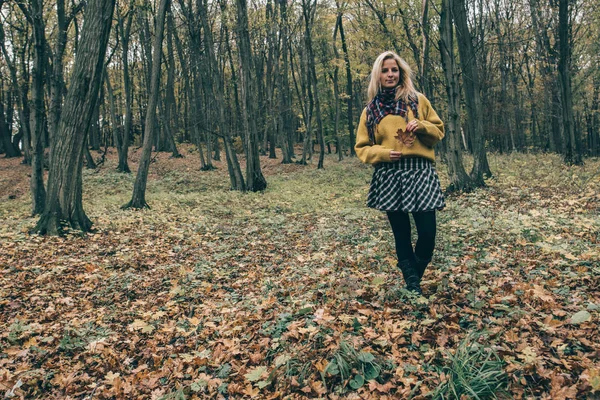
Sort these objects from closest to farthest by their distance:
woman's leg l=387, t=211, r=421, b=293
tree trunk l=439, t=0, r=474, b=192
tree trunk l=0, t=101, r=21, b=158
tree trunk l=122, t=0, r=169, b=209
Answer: woman's leg l=387, t=211, r=421, b=293, tree trunk l=439, t=0, r=474, b=192, tree trunk l=122, t=0, r=169, b=209, tree trunk l=0, t=101, r=21, b=158

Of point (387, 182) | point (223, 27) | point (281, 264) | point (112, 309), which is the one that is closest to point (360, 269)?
point (281, 264)

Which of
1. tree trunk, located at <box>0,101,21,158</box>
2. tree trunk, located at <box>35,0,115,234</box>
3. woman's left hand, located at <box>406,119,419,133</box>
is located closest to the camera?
woman's left hand, located at <box>406,119,419,133</box>

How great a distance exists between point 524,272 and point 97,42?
8488 mm

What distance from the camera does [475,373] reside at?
7.72ft

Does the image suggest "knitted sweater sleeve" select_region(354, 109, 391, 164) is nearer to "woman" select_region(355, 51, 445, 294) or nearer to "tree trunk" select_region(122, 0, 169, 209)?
"woman" select_region(355, 51, 445, 294)

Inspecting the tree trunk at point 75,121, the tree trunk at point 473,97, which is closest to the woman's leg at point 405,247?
the tree trunk at point 75,121

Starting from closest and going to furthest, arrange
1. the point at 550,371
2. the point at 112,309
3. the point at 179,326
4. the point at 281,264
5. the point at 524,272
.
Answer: the point at 550,371 → the point at 179,326 → the point at 524,272 → the point at 112,309 → the point at 281,264

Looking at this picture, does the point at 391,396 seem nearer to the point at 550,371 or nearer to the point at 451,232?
the point at 550,371

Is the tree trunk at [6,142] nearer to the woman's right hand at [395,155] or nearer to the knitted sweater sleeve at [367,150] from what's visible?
the knitted sweater sleeve at [367,150]

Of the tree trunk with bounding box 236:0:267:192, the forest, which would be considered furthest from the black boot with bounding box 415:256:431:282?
the tree trunk with bounding box 236:0:267:192

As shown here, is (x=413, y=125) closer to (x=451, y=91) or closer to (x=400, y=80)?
(x=400, y=80)

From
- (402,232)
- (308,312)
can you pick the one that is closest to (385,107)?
(402,232)

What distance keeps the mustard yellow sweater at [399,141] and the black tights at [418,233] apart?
530 millimetres

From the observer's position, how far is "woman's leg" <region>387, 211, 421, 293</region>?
3635 mm
